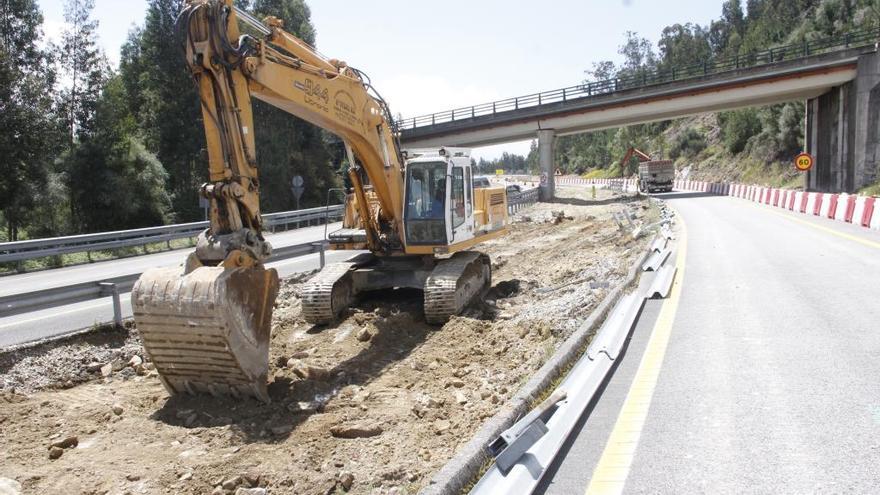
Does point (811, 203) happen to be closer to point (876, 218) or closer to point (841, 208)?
point (841, 208)

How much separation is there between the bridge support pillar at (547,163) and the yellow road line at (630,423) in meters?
34.3

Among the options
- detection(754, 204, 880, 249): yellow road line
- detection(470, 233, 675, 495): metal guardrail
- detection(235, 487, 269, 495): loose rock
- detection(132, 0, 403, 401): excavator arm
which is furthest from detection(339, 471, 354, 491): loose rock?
detection(754, 204, 880, 249): yellow road line

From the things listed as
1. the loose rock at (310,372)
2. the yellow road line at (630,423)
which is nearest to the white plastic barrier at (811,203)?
the yellow road line at (630,423)

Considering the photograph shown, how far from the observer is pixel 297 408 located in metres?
6.63

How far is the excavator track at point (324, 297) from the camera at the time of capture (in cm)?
1018

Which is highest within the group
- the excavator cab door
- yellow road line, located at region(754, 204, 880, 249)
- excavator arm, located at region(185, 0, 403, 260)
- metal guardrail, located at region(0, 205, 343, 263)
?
excavator arm, located at region(185, 0, 403, 260)

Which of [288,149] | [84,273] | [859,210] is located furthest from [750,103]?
[84,273]

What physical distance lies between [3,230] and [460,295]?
108 feet

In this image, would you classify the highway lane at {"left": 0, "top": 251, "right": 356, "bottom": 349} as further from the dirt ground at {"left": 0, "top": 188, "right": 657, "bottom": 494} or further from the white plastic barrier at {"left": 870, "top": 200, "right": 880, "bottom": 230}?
the white plastic barrier at {"left": 870, "top": 200, "right": 880, "bottom": 230}

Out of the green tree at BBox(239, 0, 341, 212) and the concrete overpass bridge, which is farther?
the green tree at BBox(239, 0, 341, 212)

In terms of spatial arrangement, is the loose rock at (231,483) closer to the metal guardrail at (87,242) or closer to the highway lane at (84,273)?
the metal guardrail at (87,242)

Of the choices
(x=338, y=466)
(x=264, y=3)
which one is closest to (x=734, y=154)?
(x=264, y=3)

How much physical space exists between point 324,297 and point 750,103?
37434 millimetres

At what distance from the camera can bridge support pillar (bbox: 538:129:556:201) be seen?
138ft
